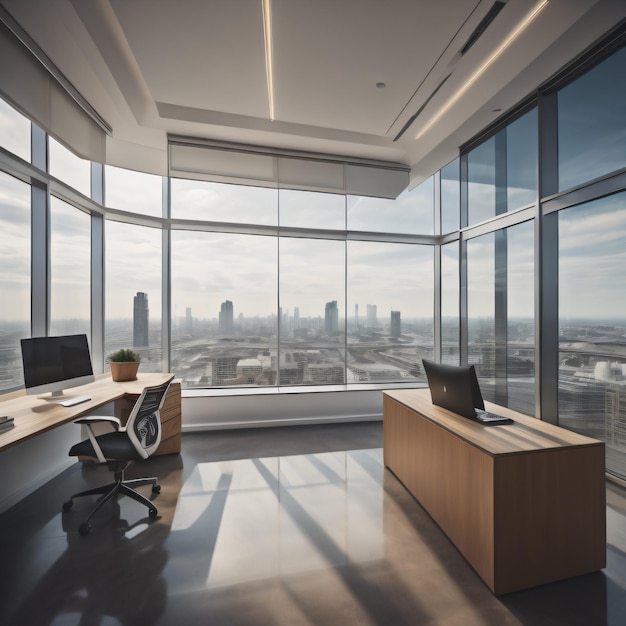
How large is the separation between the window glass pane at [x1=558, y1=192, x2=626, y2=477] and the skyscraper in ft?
16.6

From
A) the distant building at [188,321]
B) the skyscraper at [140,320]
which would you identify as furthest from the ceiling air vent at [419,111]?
the skyscraper at [140,320]

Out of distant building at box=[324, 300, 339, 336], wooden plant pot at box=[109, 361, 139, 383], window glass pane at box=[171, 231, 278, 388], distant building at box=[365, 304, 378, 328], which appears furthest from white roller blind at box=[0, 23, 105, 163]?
distant building at box=[365, 304, 378, 328]

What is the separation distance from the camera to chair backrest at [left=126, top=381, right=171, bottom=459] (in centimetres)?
263

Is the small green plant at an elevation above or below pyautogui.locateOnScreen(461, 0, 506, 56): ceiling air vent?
below

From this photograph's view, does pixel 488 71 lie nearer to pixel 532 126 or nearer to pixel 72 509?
pixel 532 126

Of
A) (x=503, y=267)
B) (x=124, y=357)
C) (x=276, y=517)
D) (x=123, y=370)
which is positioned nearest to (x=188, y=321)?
(x=124, y=357)

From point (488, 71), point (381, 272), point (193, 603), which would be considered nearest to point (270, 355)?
point (381, 272)

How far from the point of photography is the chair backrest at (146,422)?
2629 millimetres

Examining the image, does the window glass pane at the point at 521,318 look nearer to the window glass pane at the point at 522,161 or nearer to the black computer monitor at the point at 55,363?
the window glass pane at the point at 522,161

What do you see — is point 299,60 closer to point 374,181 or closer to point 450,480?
point 374,181

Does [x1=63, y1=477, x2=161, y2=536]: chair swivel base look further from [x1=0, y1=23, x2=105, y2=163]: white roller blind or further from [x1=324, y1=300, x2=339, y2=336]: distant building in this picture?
[x1=0, y1=23, x2=105, y2=163]: white roller blind

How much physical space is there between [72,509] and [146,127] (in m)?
4.00

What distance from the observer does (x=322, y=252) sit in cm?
533

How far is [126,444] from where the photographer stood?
2.73 metres
